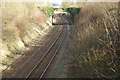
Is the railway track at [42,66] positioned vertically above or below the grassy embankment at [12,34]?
below

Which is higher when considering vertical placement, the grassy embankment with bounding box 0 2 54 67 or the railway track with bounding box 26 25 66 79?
the grassy embankment with bounding box 0 2 54 67

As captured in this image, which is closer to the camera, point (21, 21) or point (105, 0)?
point (105, 0)

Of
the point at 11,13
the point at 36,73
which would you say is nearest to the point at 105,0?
the point at 36,73

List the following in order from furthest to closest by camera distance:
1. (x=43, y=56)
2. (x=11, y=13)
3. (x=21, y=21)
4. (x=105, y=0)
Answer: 1. (x=21, y=21)
2. (x=11, y=13)
3. (x=43, y=56)
4. (x=105, y=0)

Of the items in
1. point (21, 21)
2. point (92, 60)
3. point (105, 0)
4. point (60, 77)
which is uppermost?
point (105, 0)

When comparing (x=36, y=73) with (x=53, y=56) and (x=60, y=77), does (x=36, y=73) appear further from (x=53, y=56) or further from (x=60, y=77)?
(x=53, y=56)

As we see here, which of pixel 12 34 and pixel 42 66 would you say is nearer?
pixel 42 66

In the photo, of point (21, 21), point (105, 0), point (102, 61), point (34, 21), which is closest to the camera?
point (102, 61)

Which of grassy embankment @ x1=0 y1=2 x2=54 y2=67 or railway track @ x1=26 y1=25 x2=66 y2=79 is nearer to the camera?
railway track @ x1=26 y1=25 x2=66 y2=79

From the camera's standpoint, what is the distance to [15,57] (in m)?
13.9

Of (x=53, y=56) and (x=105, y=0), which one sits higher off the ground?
(x=105, y=0)

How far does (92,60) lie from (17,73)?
5968 mm

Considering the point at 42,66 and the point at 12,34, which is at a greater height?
the point at 12,34

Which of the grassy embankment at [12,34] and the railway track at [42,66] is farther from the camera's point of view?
the grassy embankment at [12,34]
